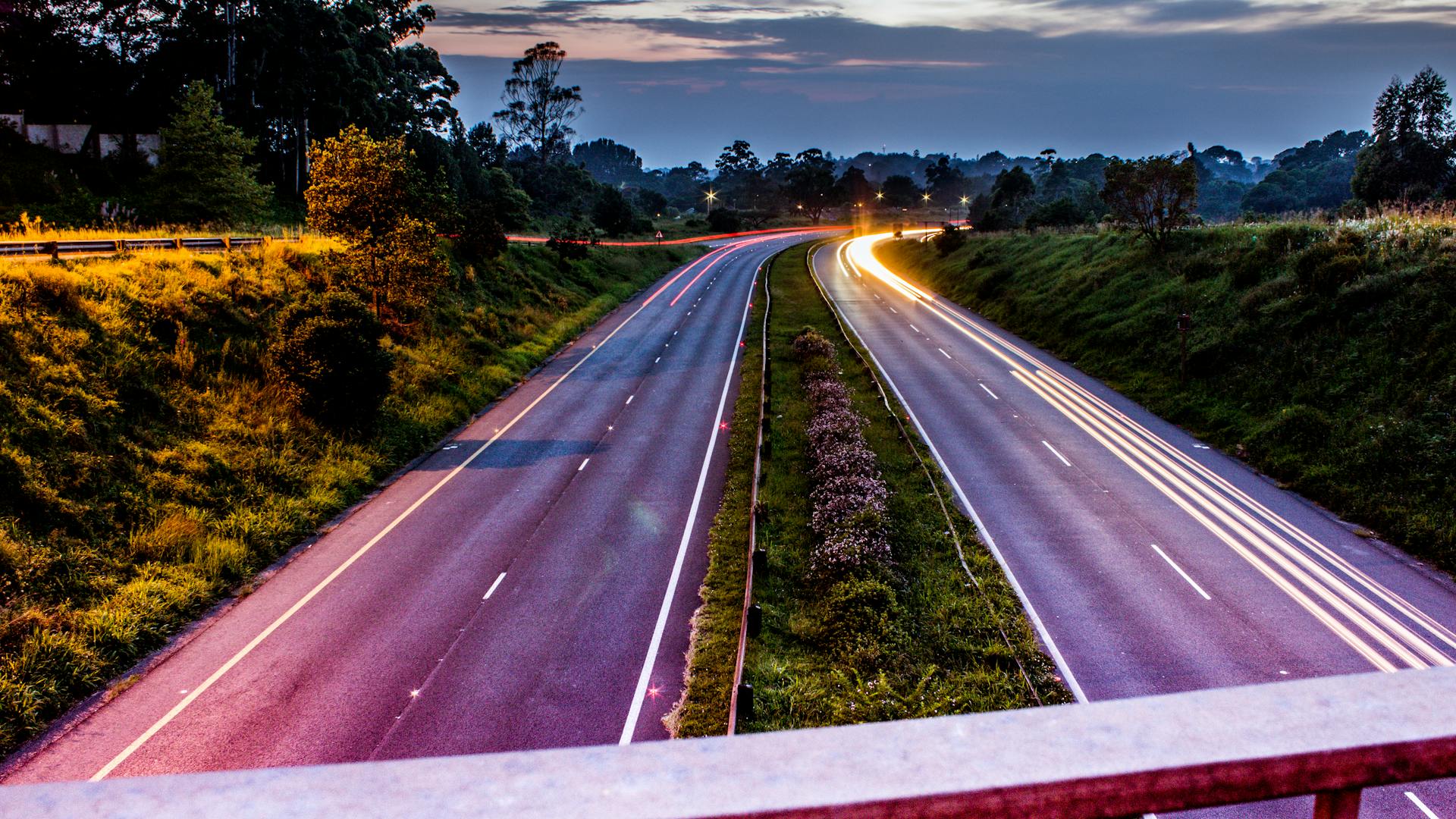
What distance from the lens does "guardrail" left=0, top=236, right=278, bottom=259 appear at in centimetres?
2511

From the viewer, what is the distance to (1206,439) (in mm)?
29234

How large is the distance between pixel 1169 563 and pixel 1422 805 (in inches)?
344

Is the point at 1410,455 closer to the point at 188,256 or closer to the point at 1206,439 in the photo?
the point at 1206,439

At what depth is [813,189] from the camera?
177500 mm

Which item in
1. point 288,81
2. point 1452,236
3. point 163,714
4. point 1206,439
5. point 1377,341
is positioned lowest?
point 163,714

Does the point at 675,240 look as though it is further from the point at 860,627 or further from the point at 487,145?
the point at 860,627

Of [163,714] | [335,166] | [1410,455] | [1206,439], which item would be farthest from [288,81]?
[1410,455]

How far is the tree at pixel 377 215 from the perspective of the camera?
32156 millimetres

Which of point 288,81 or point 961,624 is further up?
point 288,81

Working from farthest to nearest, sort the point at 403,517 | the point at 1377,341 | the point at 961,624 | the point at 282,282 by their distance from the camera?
the point at 282,282, the point at 1377,341, the point at 403,517, the point at 961,624

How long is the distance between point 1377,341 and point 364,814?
117ft

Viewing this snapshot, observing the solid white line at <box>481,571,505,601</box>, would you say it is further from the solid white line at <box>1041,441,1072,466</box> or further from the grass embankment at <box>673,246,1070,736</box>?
the solid white line at <box>1041,441,1072,466</box>

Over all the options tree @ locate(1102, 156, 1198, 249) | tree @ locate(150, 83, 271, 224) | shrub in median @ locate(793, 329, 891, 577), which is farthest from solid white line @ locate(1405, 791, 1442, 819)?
tree @ locate(150, 83, 271, 224)

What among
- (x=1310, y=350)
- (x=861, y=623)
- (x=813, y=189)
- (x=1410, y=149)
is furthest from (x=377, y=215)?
(x=813, y=189)
